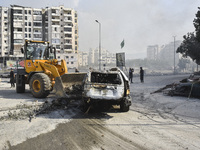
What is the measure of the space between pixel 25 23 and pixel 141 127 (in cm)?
6928

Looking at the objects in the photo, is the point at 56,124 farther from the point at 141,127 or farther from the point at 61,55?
the point at 61,55

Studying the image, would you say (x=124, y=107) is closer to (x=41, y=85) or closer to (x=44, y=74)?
(x=41, y=85)

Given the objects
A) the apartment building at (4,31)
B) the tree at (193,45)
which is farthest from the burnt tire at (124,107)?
the apartment building at (4,31)

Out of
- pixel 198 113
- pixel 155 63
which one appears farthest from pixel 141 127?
pixel 155 63

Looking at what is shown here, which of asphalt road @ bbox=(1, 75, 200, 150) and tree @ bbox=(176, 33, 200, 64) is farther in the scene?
tree @ bbox=(176, 33, 200, 64)

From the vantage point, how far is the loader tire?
28.9 ft

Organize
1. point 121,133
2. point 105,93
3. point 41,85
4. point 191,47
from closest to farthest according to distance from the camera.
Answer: point 121,133 < point 105,93 < point 41,85 < point 191,47

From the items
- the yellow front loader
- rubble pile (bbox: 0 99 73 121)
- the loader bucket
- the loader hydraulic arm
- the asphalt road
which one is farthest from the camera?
the loader hydraulic arm

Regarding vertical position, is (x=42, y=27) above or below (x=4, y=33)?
above

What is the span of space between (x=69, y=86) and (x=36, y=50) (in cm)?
359

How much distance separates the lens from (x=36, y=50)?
10.5m

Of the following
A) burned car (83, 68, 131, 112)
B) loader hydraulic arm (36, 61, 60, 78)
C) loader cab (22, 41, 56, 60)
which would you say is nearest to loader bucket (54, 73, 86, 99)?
loader hydraulic arm (36, 61, 60, 78)

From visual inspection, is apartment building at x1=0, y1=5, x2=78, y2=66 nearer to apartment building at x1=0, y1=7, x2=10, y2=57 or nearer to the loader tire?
apartment building at x1=0, y1=7, x2=10, y2=57

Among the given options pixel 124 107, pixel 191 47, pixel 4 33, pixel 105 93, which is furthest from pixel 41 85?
pixel 4 33
